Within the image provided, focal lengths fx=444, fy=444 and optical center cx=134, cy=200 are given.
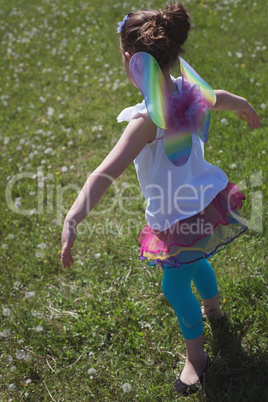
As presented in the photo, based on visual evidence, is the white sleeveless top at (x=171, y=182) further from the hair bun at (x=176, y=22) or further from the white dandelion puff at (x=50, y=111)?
the white dandelion puff at (x=50, y=111)

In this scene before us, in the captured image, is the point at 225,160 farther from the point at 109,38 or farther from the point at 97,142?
the point at 109,38

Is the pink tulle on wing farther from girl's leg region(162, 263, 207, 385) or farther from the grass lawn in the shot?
the grass lawn

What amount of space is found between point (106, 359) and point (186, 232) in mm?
1085

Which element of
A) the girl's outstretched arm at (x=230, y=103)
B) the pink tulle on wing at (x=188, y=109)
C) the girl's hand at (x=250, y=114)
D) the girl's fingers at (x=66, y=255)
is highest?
the pink tulle on wing at (x=188, y=109)

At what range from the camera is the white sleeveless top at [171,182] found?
2.20 metres

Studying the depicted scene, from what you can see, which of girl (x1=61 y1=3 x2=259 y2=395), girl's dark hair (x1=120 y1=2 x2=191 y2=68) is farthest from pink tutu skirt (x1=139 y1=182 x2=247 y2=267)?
girl's dark hair (x1=120 y1=2 x2=191 y2=68)

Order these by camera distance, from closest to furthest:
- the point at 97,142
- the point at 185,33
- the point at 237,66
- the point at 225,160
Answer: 1. the point at 185,33
2. the point at 225,160
3. the point at 97,142
4. the point at 237,66

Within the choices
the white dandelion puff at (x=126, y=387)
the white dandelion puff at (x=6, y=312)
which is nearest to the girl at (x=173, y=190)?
the white dandelion puff at (x=126, y=387)

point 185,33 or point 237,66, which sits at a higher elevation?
point 185,33

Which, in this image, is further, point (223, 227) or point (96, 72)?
point (96, 72)

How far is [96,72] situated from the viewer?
6.41 meters

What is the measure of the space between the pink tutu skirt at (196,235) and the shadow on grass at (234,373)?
2.22ft

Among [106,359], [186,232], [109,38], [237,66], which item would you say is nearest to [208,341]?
[106,359]

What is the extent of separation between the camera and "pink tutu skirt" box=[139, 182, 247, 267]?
2.28m
